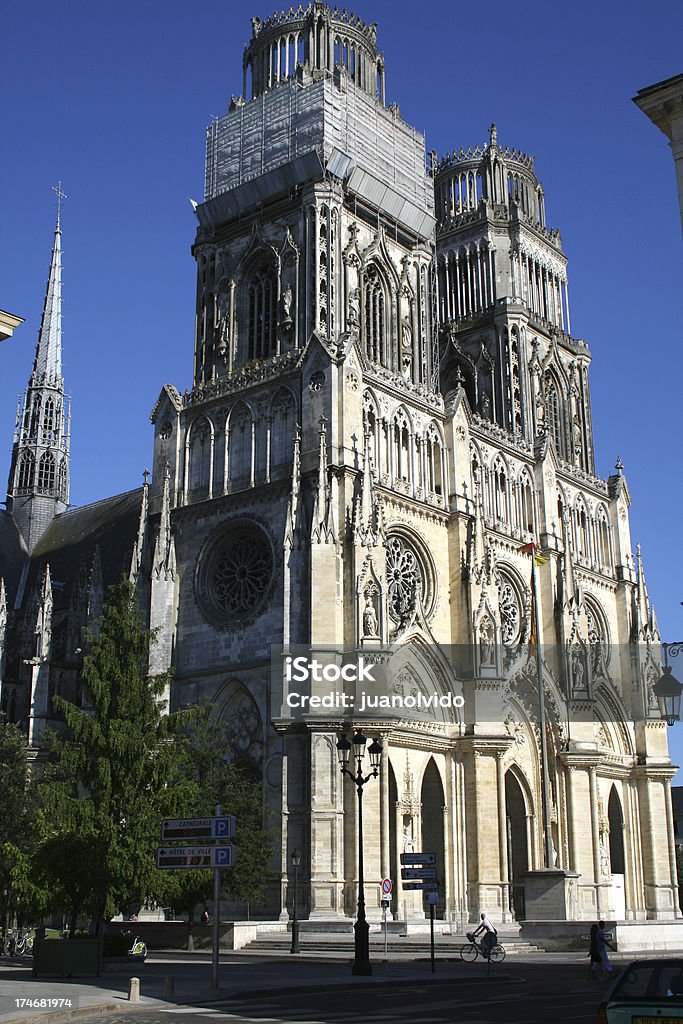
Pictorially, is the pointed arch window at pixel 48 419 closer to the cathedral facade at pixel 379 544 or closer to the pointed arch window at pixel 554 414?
the cathedral facade at pixel 379 544

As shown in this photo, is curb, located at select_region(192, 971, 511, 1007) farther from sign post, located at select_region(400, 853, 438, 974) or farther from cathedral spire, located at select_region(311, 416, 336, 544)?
cathedral spire, located at select_region(311, 416, 336, 544)

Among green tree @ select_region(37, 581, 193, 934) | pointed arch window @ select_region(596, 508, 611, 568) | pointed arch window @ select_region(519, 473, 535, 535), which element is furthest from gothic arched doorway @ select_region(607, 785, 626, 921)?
green tree @ select_region(37, 581, 193, 934)

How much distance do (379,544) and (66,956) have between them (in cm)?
2182

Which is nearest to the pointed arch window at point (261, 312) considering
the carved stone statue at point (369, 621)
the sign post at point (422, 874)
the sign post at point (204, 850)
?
the carved stone statue at point (369, 621)

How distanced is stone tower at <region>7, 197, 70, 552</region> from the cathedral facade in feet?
11.7

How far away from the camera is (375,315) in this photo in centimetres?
5069

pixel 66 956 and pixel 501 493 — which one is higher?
pixel 501 493

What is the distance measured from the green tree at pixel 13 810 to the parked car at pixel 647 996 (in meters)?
22.9

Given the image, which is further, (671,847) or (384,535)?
(671,847)

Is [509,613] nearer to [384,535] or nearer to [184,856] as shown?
[384,535]

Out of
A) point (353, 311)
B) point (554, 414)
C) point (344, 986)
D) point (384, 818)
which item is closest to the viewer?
point (344, 986)

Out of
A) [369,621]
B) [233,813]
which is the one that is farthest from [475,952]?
[369,621]

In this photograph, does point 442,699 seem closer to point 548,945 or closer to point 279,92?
point 548,945

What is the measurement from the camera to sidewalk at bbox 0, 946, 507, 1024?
56.2ft
